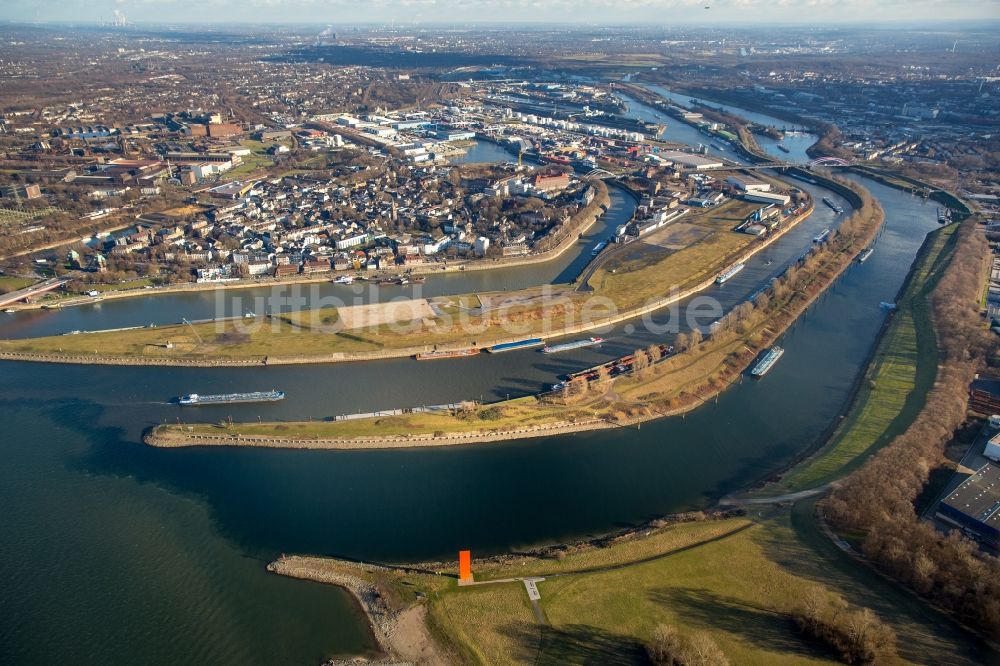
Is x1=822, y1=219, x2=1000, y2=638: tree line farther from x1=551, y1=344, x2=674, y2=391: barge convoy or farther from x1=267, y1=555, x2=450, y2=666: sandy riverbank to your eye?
x1=267, y1=555, x2=450, y2=666: sandy riverbank

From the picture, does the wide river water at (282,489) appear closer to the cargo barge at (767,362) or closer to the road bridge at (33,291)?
the cargo barge at (767,362)

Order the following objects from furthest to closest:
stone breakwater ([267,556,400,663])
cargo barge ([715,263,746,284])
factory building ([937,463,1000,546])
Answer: cargo barge ([715,263,746,284]) < factory building ([937,463,1000,546]) < stone breakwater ([267,556,400,663])

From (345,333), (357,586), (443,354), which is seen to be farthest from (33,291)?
(357,586)

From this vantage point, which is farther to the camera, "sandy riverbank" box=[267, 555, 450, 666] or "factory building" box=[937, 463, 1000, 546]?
"factory building" box=[937, 463, 1000, 546]

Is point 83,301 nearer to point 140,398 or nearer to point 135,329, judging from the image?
point 135,329

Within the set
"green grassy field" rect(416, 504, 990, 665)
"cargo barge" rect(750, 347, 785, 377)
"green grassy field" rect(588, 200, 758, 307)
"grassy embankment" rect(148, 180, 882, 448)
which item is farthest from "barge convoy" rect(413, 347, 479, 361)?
"cargo barge" rect(750, 347, 785, 377)

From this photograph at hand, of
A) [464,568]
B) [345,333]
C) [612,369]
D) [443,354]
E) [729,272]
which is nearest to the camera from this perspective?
[464,568]

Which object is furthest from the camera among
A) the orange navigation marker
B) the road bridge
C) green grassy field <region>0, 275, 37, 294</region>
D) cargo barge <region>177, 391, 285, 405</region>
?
green grassy field <region>0, 275, 37, 294</region>

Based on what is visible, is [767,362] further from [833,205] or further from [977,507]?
[833,205]
